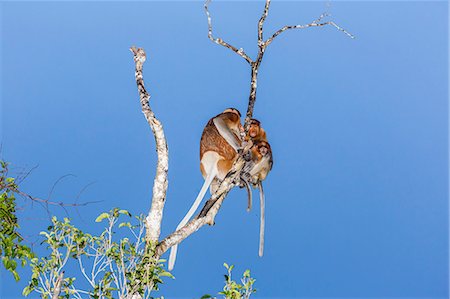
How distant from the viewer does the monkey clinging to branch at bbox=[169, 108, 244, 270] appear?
523 cm

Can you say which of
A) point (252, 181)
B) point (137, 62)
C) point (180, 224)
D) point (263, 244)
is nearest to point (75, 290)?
point (180, 224)

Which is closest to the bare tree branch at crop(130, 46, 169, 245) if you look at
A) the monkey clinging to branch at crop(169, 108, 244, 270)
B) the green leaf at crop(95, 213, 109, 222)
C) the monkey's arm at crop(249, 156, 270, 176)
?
the green leaf at crop(95, 213, 109, 222)

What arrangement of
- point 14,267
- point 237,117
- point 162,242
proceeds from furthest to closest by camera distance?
point 237,117
point 162,242
point 14,267

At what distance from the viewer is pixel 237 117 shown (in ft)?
17.4

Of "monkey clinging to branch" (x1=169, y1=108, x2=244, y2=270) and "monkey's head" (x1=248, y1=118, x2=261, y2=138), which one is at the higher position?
"monkey's head" (x1=248, y1=118, x2=261, y2=138)

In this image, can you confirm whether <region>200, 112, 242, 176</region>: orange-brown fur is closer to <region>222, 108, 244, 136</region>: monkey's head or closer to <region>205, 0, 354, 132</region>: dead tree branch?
<region>222, 108, 244, 136</region>: monkey's head

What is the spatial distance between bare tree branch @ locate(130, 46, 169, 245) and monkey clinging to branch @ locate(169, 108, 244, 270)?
129cm

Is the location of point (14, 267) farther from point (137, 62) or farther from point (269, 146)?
point (269, 146)

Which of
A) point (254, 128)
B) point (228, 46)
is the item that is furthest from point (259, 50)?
point (254, 128)

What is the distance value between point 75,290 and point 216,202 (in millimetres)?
1280

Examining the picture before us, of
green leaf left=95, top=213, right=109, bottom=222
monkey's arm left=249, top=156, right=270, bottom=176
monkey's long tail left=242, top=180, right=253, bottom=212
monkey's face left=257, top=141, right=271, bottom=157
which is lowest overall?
green leaf left=95, top=213, right=109, bottom=222

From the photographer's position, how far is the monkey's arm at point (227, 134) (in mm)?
5227

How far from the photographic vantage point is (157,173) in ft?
12.7

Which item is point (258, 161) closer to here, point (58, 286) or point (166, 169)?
point (166, 169)
